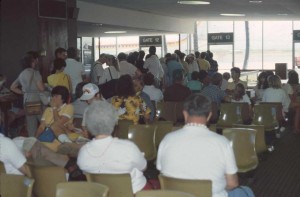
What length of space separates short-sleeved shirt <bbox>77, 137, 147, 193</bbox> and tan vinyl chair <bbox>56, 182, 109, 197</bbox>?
2.39 feet

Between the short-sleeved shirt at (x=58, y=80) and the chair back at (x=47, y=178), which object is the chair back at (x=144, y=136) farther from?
the short-sleeved shirt at (x=58, y=80)

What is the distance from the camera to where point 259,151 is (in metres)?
6.94

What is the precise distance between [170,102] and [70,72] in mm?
1876

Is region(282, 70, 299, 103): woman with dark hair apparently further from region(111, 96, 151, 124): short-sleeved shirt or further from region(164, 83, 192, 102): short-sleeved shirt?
region(111, 96, 151, 124): short-sleeved shirt

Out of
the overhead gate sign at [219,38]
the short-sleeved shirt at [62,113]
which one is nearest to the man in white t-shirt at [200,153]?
the short-sleeved shirt at [62,113]

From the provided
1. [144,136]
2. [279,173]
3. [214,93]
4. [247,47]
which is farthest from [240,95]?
[247,47]

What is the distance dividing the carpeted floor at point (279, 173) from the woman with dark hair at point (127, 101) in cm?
174

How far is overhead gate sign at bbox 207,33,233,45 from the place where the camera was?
25942 millimetres

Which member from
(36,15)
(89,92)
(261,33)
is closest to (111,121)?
(89,92)

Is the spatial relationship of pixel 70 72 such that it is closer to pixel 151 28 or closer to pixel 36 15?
pixel 36 15

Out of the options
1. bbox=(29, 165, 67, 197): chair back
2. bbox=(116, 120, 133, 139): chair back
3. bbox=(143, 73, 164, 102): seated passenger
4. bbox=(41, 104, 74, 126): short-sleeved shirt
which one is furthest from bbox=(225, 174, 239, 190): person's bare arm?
bbox=(143, 73, 164, 102): seated passenger

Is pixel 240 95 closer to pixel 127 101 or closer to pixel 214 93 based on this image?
pixel 214 93

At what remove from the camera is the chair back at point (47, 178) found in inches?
172

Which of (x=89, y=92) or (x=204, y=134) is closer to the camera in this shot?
(x=204, y=134)
